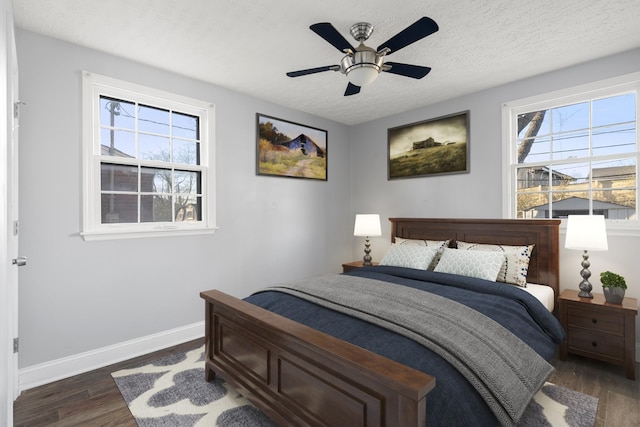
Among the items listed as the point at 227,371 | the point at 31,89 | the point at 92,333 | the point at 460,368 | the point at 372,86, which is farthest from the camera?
the point at 372,86

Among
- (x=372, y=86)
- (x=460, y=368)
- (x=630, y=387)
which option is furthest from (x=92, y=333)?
(x=630, y=387)

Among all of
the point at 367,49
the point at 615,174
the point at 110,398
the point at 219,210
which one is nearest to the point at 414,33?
the point at 367,49

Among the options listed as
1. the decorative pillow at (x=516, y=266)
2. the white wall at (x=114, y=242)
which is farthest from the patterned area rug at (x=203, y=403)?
the decorative pillow at (x=516, y=266)

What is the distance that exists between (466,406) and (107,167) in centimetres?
314

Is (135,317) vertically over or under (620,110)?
under

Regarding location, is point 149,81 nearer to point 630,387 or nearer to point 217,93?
point 217,93

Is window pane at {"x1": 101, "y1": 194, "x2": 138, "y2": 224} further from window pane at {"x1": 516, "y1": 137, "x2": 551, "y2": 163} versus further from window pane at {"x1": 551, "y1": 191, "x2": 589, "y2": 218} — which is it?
window pane at {"x1": 551, "y1": 191, "x2": 589, "y2": 218}

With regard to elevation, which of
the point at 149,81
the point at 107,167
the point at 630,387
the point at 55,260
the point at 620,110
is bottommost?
the point at 630,387

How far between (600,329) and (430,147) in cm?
244

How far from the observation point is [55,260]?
8.54ft

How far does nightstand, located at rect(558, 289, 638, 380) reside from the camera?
2516 millimetres

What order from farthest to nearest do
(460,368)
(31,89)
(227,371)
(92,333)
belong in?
(92,333) → (31,89) → (227,371) → (460,368)

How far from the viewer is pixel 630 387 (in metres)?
2.41

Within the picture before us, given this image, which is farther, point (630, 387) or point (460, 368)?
A: point (630, 387)
